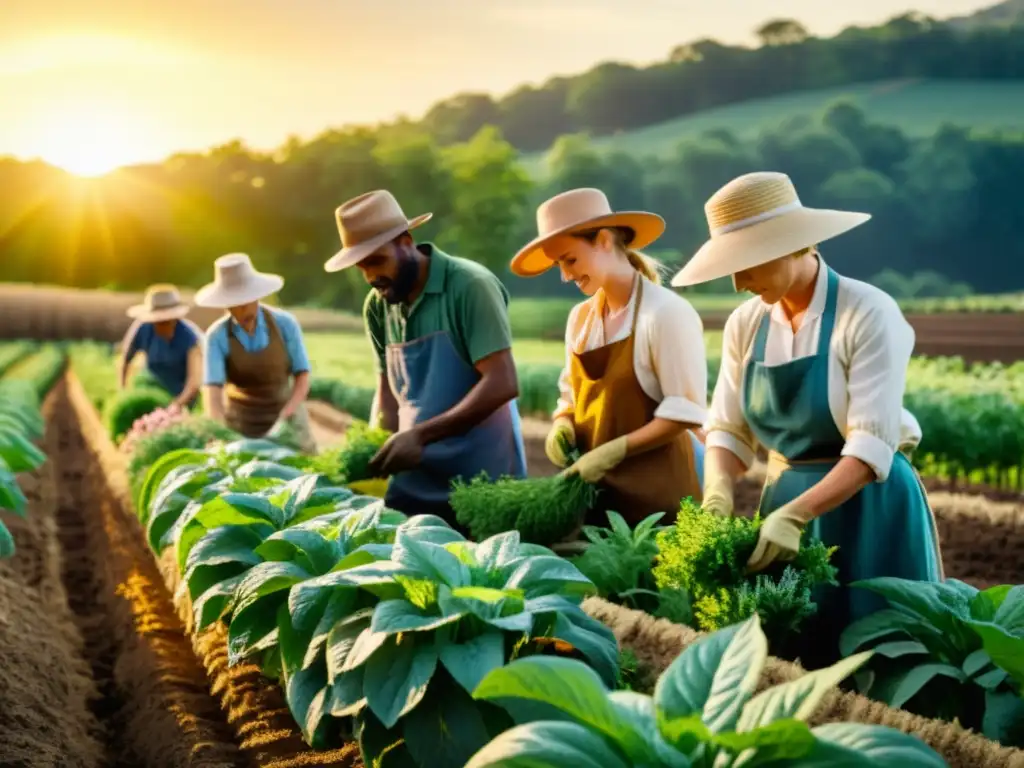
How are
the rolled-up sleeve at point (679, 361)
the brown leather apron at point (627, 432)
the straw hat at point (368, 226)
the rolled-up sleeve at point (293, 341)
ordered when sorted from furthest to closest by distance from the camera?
the rolled-up sleeve at point (293, 341) → the straw hat at point (368, 226) → the brown leather apron at point (627, 432) → the rolled-up sleeve at point (679, 361)

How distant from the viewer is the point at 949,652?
2.13m

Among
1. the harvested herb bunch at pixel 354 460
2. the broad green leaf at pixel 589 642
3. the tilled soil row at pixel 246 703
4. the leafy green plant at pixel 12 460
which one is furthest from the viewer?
the leafy green plant at pixel 12 460

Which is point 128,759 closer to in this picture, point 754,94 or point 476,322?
point 476,322

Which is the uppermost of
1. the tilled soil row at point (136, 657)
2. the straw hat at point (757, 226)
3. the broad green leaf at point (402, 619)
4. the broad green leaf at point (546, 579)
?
the straw hat at point (757, 226)

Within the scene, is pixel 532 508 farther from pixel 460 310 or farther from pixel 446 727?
pixel 446 727

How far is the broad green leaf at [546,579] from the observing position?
2.00 metres

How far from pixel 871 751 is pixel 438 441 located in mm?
2527

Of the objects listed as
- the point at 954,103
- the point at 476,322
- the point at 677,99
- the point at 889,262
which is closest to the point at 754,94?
the point at 677,99

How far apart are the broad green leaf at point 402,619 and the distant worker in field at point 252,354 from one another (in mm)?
3460

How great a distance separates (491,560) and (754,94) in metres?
68.0

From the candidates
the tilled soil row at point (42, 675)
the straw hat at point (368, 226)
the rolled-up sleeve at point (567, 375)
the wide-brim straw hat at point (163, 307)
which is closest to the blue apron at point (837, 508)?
the rolled-up sleeve at point (567, 375)

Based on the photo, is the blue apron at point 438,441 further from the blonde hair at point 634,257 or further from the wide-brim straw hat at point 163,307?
the wide-brim straw hat at point 163,307

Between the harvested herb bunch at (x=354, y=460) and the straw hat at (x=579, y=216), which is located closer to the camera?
the straw hat at (x=579, y=216)

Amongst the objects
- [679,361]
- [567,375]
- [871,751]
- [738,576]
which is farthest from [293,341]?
[871,751]
